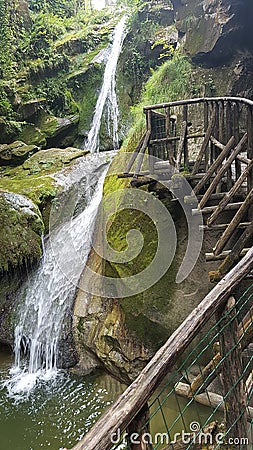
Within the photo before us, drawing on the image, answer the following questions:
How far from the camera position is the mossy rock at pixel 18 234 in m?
7.91

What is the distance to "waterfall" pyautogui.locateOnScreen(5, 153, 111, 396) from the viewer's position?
22.5 ft

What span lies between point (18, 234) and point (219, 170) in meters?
4.55

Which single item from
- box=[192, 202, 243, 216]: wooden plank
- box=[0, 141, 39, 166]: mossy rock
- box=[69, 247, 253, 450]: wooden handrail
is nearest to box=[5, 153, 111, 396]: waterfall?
box=[0, 141, 39, 166]: mossy rock

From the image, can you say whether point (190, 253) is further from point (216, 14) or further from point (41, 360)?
point (216, 14)

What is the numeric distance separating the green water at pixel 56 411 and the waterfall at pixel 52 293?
0.33 m

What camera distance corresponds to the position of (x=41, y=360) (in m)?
6.96

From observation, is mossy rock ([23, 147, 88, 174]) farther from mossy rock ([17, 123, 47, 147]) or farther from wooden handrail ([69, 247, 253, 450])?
wooden handrail ([69, 247, 253, 450])

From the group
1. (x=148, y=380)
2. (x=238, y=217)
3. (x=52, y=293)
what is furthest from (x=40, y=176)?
(x=148, y=380)

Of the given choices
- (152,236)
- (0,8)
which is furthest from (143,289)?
(0,8)

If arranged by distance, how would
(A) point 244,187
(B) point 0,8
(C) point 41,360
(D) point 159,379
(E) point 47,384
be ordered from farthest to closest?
(B) point 0,8, (C) point 41,360, (E) point 47,384, (A) point 244,187, (D) point 159,379

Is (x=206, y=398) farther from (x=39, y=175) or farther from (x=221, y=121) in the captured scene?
(x=39, y=175)

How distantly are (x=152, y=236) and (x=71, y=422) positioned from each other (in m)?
2.81

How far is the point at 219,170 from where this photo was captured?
4.98 m

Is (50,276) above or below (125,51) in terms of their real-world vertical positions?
below
